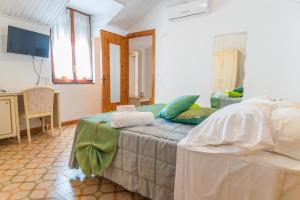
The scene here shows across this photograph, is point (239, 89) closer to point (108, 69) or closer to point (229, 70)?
point (229, 70)

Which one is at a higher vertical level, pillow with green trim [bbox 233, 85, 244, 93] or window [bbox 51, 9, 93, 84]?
window [bbox 51, 9, 93, 84]

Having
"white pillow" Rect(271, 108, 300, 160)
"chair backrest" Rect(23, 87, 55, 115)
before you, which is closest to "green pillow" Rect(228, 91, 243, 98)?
"white pillow" Rect(271, 108, 300, 160)

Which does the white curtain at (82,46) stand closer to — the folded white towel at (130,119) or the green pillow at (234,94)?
the folded white towel at (130,119)

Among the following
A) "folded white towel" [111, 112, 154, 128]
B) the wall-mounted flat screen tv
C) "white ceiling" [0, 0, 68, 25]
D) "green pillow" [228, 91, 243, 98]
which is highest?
"white ceiling" [0, 0, 68, 25]

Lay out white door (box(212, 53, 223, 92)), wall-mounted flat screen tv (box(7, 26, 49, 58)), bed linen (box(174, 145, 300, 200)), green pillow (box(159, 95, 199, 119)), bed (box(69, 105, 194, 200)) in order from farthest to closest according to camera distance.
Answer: white door (box(212, 53, 223, 92)) < wall-mounted flat screen tv (box(7, 26, 49, 58)) < green pillow (box(159, 95, 199, 119)) < bed (box(69, 105, 194, 200)) < bed linen (box(174, 145, 300, 200))

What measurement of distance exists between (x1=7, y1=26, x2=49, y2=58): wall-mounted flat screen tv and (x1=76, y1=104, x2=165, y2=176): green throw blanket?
6.98 ft

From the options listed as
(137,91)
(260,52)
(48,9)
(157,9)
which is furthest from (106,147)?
(137,91)

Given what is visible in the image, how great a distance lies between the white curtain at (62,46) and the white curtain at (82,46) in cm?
17

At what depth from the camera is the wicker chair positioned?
2.77 metres

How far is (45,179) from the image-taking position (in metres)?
1.82

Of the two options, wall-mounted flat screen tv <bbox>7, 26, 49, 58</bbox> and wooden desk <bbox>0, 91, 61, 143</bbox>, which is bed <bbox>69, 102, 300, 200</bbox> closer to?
wooden desk <bbox>0, 91, 61, 143</bbox>

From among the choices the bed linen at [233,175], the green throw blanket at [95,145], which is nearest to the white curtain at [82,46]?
the green throw blanket at [95,145]

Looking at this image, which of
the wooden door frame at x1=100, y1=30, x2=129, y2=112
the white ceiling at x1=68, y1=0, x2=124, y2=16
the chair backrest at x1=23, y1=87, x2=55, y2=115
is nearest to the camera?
the chair backrest at x1=23, y1=87, x2=55, y2=115

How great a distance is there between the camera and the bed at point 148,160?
4.09 feet
